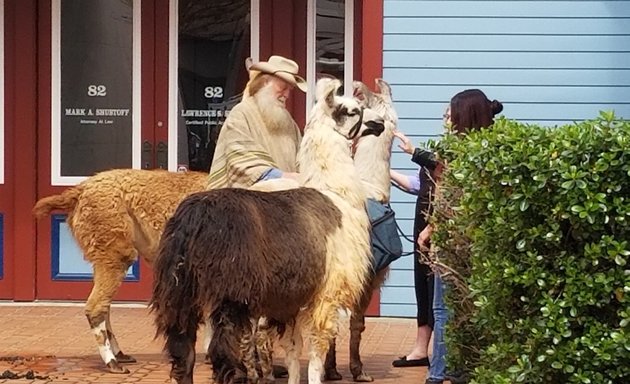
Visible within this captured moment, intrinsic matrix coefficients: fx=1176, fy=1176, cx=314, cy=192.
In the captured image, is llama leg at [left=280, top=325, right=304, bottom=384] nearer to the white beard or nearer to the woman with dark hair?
the woman with dark hair

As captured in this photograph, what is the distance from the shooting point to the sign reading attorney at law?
1127 cm

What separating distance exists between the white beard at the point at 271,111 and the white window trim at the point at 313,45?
280cm

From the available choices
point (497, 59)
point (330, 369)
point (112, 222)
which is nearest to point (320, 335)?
point (330, 369)

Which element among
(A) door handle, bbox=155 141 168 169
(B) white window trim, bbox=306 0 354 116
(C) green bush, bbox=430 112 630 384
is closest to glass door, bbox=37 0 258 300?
(A) door handle, bbox=155 141 168 169

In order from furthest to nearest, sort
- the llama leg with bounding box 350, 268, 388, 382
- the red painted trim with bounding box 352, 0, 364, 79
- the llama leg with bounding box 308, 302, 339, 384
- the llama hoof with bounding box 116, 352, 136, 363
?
1. the red painted trim with bounding box 352, 0, 364, 79
2. the llama hoof with bounding box 116, 352, 136, 363
3. the llama leg with bounding box 350, 268, 388, 382
4. the llama leg with bounding box 308, 302, 339, 384

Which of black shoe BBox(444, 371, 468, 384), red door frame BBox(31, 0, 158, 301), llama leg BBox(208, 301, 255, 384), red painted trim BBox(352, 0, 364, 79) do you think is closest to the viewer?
llama leg BBox(208, 301, 255, 384)

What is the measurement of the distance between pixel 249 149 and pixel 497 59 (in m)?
3.26

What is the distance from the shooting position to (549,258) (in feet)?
16.9

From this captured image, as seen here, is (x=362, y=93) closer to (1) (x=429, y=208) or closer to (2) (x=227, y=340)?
(1) (x=429, y=208)

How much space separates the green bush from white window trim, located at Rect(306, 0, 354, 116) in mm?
5540

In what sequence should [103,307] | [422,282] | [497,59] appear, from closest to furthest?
[103,307] → [422,282] → [497,59]

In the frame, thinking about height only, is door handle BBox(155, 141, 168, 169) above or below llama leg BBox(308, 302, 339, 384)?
above

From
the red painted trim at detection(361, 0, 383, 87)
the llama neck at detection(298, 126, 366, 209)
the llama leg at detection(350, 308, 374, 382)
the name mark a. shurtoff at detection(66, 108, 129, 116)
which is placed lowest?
the llama leg at detection(350, 308, 374, 382)

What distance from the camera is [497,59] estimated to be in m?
10.4
